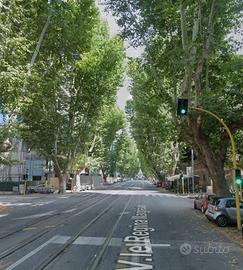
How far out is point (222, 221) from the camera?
21906 millimetres

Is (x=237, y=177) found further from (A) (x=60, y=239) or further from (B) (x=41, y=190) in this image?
(B) (x=41, y=190)

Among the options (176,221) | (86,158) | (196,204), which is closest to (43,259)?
(176,221)

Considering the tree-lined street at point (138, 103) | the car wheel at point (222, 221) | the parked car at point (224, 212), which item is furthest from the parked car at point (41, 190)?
the car wheel at point (222, 221)

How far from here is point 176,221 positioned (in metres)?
23.7

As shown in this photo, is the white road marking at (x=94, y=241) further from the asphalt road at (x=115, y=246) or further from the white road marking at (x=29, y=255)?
the white road marking at (x=29, y=255)

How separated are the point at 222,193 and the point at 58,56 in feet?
61.6

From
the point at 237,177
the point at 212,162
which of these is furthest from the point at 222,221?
the point at 212,162

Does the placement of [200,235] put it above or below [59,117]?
below

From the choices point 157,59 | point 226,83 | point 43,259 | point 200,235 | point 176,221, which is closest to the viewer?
point 43,259

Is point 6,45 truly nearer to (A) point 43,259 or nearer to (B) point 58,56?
(B) point 58,56

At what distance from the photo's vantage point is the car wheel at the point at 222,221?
21859mm

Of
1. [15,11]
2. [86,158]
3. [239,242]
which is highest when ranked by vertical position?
[15,11]

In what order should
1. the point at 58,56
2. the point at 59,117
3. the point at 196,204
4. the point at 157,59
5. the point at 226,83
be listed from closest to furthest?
the point at 226,83 < the point at 157,59 < the point at 196,204 < the point at 58,56 < the point at 59,117

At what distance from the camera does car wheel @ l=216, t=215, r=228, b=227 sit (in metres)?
21.9
